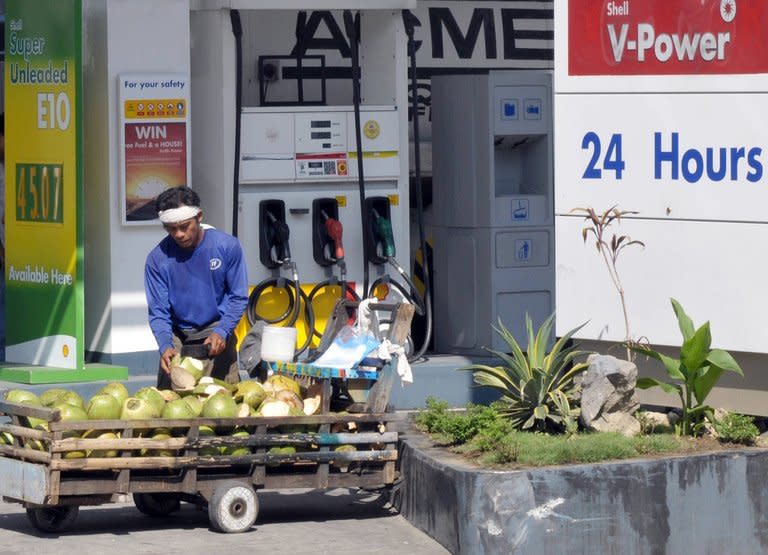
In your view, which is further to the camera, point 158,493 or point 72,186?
point 72,186

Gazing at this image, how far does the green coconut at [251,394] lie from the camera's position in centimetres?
955

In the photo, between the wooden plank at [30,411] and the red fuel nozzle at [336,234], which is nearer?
the wooden plank at [30,411]

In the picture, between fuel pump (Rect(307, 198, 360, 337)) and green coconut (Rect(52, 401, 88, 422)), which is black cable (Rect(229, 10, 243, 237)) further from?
green coconut (Rect(52, 401, 88, 422))

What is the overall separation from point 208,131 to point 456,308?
2427 millimetres

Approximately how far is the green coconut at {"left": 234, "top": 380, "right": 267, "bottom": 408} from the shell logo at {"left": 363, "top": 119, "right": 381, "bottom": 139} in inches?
158

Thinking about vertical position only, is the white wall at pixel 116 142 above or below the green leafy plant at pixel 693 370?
above

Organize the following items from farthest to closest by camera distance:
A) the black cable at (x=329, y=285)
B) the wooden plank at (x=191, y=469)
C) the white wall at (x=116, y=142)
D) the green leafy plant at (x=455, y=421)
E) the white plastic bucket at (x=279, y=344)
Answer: the black cable at (x=329, y=285) < the white wall at (x=116, y=142) < the white plastic bucket at (x=279, y=344) < the green leafy plant at (x=455, y=421) < the wooden plank at (x=191, y=469)

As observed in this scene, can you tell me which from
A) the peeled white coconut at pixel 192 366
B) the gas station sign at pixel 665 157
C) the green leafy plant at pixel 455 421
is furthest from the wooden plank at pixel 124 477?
the gas station sign at pixel 665 157

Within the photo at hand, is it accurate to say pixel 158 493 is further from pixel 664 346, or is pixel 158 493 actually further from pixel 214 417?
pixel 664 346

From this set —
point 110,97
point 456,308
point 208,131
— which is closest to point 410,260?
point 456,308

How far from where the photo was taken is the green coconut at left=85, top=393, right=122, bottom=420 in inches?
357

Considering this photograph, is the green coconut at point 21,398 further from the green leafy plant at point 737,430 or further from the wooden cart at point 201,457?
the green leafy plant at point 737,430

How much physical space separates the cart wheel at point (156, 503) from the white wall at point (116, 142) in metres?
2.96

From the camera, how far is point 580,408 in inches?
379
